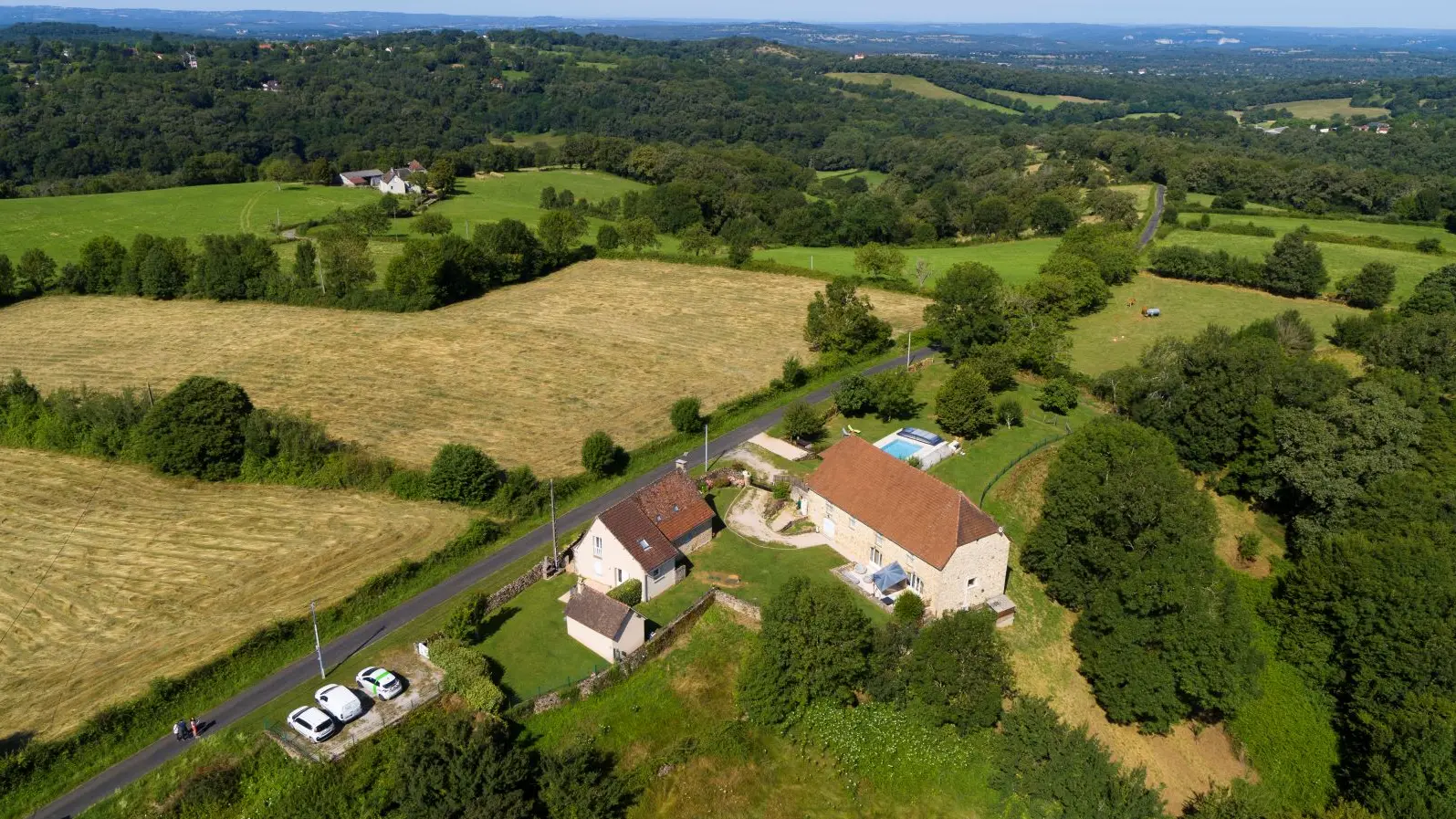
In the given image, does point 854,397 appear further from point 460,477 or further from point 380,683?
point 380,683

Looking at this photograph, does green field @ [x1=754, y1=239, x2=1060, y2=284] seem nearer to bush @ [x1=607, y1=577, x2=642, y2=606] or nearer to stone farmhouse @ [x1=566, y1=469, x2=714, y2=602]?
stone farmhouse @ [x1=566, y1=469, x2=714, y2=602]

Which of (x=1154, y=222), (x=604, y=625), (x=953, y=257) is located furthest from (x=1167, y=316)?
(x=604, y=625)

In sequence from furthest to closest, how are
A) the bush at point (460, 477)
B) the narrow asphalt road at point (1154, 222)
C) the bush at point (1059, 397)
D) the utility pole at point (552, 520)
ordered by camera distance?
the narrow asphalt road at point (1154, 222) → the bush at point (1059, 397) → the bush at point (460, 477) → the utility pole at point (552, 520)

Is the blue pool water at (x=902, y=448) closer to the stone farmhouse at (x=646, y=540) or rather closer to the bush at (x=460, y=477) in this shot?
the stone farmhouse at (x=646, y=540)

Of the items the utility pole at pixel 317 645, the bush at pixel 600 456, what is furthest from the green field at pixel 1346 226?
the utility pole at pixel 317 645

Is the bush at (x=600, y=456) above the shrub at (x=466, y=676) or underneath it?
above

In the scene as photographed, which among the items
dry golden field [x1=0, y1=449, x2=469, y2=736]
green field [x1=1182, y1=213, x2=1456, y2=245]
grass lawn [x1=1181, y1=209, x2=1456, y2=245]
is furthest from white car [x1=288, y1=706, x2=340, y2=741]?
green field [x1=1182, y1=213, x2=1456, y2=245]
